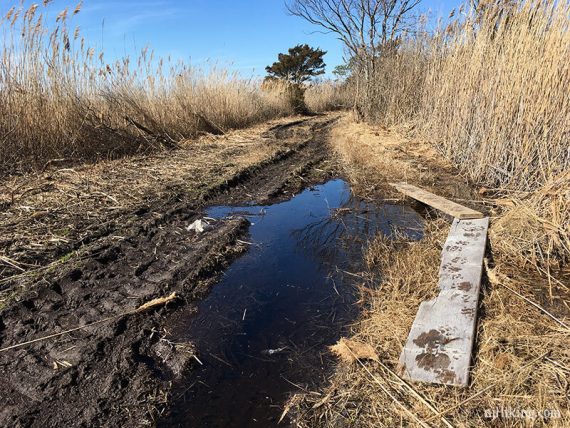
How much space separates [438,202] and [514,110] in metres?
1.26

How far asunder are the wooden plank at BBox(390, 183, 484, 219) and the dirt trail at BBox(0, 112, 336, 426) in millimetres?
2023

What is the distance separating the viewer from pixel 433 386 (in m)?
1.77

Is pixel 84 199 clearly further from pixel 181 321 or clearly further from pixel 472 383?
pixel 472 383

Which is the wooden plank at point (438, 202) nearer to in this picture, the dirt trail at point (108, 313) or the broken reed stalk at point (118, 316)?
the dirt trail at point (108, 313)

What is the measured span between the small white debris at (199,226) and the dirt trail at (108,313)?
0.08 metres

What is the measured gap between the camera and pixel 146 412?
1.72 metres

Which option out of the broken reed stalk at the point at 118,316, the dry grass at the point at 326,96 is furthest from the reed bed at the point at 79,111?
the dry grass at the point at 326,96

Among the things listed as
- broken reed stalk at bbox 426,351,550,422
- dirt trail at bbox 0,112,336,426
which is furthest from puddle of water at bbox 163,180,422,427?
broken reed stalk at bbox 426,351,550,422

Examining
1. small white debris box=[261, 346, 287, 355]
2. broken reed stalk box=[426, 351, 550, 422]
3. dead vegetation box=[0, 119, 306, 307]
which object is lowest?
small white debris box=[261, 346, 287, 355]

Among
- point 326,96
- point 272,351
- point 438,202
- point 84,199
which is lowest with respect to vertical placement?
point 272,351

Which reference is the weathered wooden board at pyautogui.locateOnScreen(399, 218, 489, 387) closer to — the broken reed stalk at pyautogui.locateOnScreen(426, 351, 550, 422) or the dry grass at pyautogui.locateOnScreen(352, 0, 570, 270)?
the broken reed stalk at pyautogui.locateOnScreen(426, 351, 550, 422)

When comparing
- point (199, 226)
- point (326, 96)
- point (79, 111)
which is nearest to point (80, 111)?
point (79, 111)

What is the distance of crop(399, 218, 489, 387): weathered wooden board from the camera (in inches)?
71.6

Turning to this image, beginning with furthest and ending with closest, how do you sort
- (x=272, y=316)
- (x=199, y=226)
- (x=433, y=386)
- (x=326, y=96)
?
(x=326, y=96) → (x=199, y=226) → (x=272, y=316) → (x=433, y=386)
